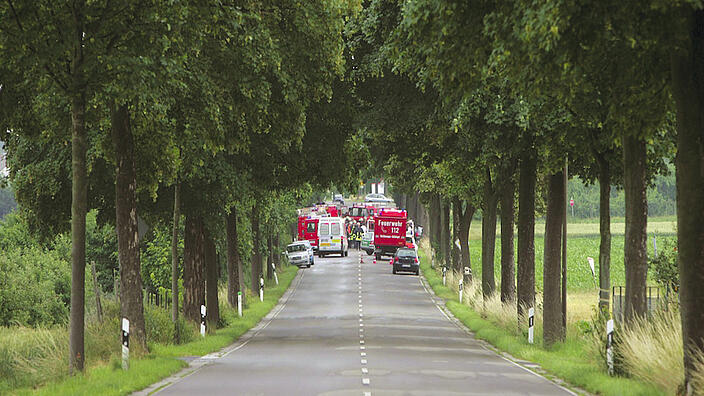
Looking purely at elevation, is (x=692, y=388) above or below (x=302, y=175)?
below

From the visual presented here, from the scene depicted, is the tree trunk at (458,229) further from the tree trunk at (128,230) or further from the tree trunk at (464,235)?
the tree trunk at (128,230)

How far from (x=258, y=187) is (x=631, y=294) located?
1573cm

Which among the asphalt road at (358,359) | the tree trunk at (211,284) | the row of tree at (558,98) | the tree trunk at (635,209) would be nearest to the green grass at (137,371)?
the asphalt road at (358,359)

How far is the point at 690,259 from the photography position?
14656 millimetres

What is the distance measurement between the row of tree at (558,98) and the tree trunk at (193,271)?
5914 millimetres

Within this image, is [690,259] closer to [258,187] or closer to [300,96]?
[300,96]

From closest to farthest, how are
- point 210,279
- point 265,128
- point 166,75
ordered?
point 166,75
point 265,128
point 210,279

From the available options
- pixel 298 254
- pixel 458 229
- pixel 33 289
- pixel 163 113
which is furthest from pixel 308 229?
pixel 163 113

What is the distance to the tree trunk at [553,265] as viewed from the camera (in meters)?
27.1

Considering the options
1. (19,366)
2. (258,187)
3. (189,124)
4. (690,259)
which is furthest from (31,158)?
(690,259)

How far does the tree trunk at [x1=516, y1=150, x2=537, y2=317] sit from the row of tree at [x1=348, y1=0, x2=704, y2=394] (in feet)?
0.10

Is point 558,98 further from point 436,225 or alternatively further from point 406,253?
point 436,225

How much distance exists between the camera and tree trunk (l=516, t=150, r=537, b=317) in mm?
30547

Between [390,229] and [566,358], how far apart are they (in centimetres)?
6139
